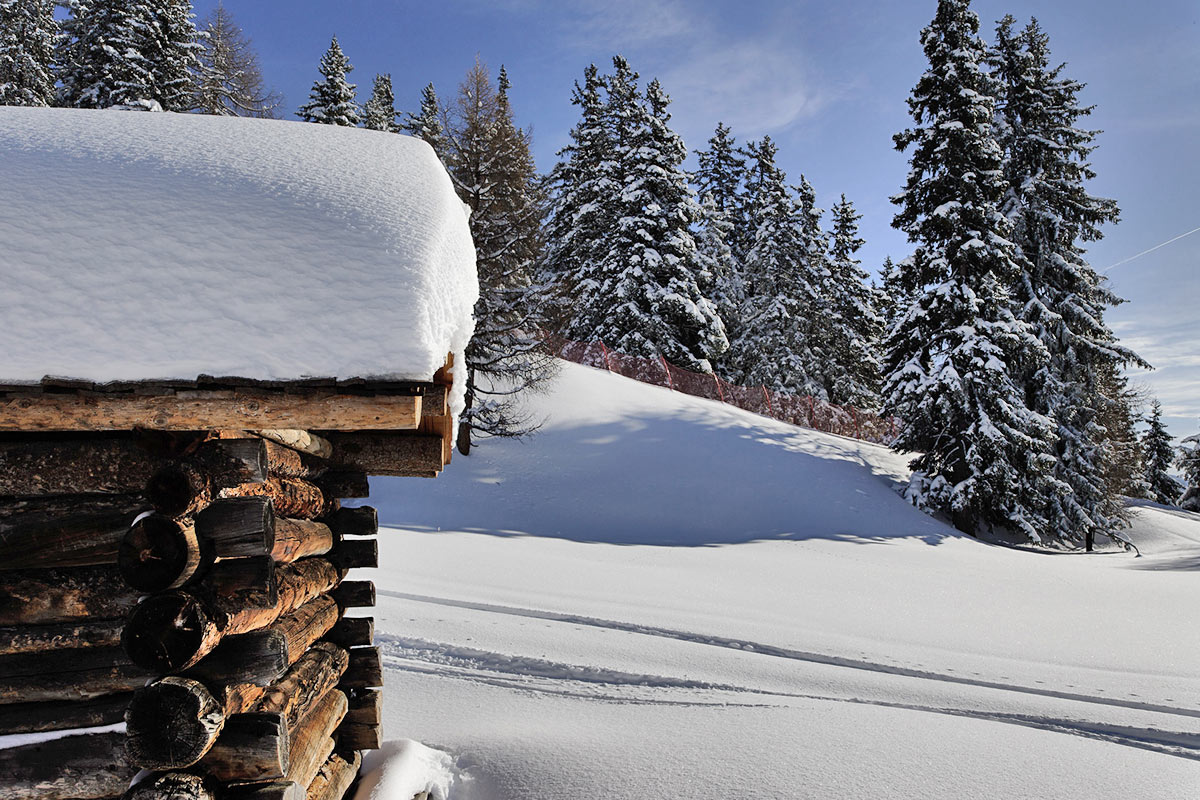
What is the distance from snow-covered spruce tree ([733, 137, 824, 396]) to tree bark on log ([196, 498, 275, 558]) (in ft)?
101

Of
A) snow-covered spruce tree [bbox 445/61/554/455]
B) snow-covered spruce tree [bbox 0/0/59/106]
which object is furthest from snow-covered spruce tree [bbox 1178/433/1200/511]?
snow-covered spruce tree [bbox 0/0/59/106]

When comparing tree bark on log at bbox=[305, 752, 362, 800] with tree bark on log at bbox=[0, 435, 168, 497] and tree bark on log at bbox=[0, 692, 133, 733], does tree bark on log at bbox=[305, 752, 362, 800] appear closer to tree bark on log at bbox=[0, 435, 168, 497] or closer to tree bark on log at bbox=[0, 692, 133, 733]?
tree bark on log at bbox=[0, 692, 133, 733]

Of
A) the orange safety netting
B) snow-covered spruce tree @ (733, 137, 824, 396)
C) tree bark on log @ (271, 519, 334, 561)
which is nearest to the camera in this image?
tree bark on log @ (271, 519, 334, 561)

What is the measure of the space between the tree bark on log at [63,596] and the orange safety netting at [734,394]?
21151 mm

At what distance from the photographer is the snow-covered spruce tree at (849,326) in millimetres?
34031

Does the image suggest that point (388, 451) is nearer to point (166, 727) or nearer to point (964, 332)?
point (166, 727)

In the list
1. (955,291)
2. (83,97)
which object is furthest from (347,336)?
(83,97)

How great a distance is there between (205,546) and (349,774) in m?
2.58

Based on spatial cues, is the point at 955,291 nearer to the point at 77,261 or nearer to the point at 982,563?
the point at 982,563

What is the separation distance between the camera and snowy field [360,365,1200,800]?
454 centimetres

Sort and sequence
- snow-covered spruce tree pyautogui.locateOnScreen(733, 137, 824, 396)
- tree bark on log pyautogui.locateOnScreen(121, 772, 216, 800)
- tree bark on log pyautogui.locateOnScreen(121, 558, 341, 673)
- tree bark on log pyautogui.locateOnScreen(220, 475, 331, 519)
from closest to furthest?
tree bark on log pyautogui.locateOnScreen(121, 558, 341, 673)
tree bark on log pyautogui.locateOnScreen(121, 772, 216, 800)
tree bark on log pyautogui.locateOnScreen(220, 475, 331, 519)
snow-covered spruce tree pyautogui.locateOnScreen(733, 137, 824, 396)

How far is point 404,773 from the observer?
450 centimetres

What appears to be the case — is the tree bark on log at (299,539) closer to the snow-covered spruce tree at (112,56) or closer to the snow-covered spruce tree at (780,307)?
the snow-covered spruce tree at (112,56)

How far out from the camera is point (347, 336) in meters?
2.49
